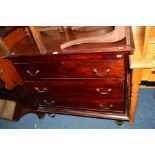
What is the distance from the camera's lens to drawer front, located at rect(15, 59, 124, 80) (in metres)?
1.18

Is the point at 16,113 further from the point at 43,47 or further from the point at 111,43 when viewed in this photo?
the point at 111,43

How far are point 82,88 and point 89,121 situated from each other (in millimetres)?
551

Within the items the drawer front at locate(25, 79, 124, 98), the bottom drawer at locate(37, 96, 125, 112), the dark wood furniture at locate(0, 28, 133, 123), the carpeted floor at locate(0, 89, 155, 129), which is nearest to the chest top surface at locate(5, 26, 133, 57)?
the dark wood furniture at locate(0, 28, 133, 123)

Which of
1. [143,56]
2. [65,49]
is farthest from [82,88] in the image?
[143,56]

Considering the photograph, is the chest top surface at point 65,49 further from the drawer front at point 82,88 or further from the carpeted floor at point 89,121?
the carpeted floor at point 89,121

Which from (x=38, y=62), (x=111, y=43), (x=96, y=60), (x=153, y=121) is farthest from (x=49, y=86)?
(x=153, y=121)

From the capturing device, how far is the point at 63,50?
1.17 meters

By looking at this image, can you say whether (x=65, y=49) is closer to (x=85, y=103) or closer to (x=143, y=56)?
(x=143, y=56)

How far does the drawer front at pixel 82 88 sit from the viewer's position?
51.7 inches

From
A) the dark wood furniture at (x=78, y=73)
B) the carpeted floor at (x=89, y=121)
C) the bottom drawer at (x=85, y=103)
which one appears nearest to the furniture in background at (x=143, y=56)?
the dark wood furniture at (x=78, y=73)

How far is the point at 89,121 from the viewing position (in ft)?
5.96

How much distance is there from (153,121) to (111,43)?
98 centimetres

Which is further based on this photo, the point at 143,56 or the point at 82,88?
the point at 82,88

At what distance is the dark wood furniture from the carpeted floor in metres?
0.19
